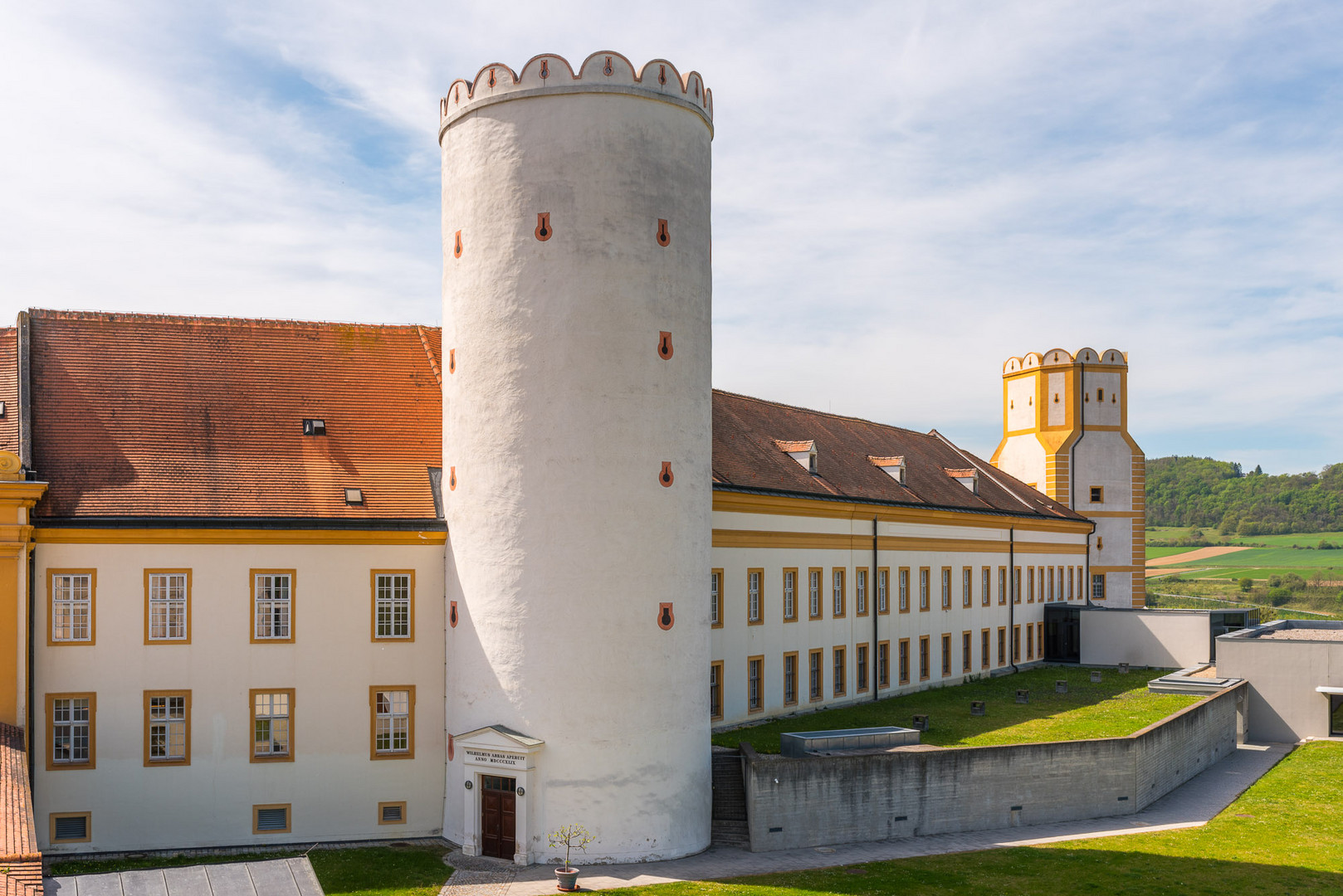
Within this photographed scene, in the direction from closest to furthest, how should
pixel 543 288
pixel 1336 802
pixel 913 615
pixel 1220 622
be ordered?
1. pixel 543 288
2. pixel 1336 802
3. pixel 913 615
4. pixel 1220 622

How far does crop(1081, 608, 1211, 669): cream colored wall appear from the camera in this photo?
5809cm

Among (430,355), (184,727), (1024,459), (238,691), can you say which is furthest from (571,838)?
(1024,459)

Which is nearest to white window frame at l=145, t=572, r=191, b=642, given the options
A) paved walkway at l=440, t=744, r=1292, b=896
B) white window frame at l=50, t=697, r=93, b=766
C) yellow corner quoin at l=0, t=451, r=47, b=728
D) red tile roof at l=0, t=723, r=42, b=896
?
white window frame at l=50, t=697, r=93, b=766

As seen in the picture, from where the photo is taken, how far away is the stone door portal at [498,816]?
88.6ft

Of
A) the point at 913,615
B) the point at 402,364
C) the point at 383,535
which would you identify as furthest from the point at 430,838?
the point at 913,615

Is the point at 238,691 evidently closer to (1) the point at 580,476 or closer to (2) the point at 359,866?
(2) the point at 359,866

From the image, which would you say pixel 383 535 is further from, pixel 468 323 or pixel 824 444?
pixel 824 444

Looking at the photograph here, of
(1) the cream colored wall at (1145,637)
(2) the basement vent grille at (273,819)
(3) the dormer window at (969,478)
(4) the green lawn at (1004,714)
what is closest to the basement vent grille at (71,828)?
(2) the basement vent grille at (273,819)

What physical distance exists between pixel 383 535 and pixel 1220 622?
147 ft

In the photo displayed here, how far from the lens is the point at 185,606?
92.8 feet

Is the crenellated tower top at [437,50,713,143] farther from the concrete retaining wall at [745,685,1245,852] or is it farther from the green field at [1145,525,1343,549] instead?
the green field at [1145,525,1343,549]

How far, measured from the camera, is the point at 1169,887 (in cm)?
2589

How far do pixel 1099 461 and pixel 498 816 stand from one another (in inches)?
2058

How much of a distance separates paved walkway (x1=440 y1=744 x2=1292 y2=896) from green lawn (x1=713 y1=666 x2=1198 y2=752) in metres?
3.01
